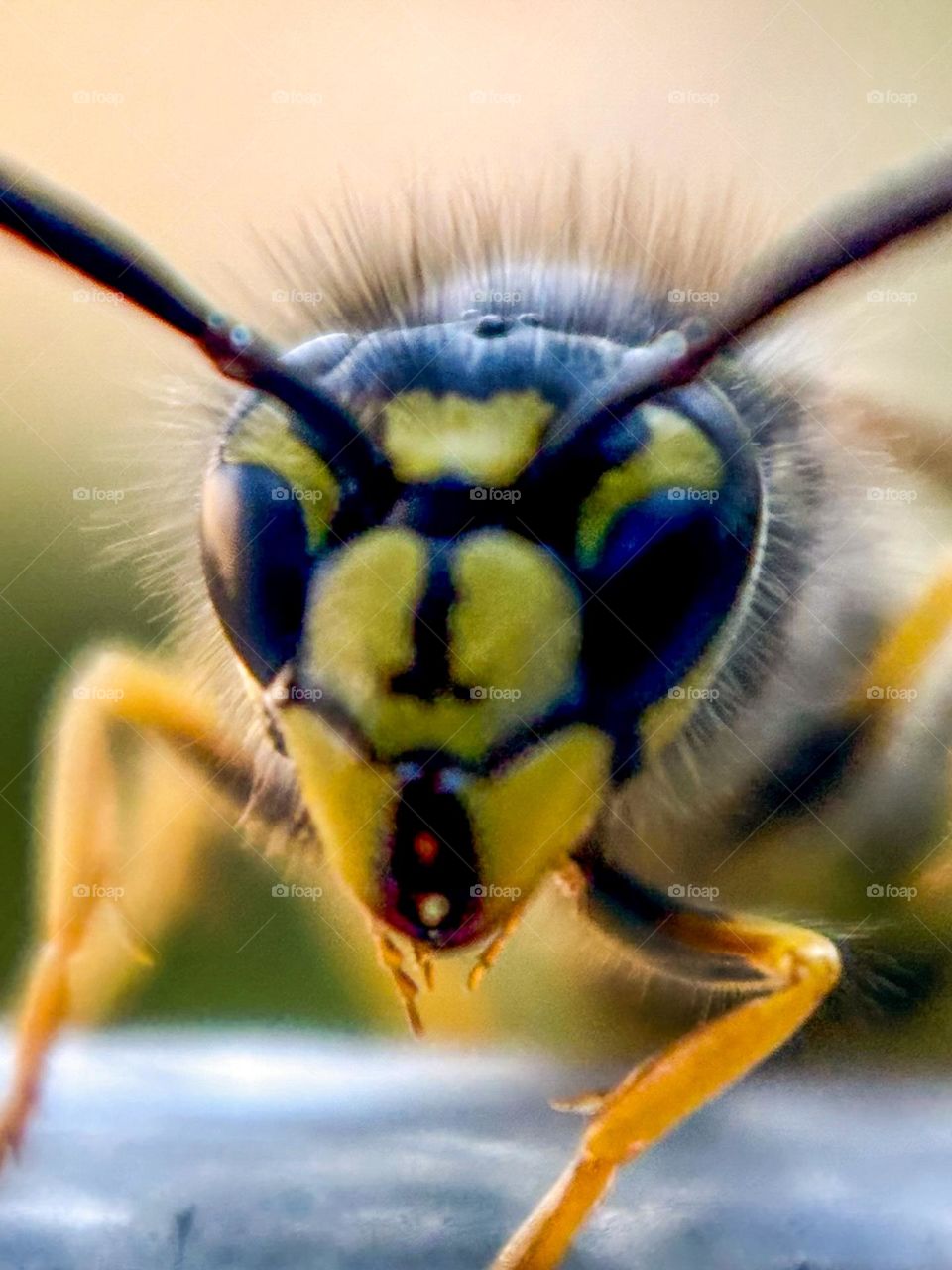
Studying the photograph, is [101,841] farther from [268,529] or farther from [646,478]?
[646,478]

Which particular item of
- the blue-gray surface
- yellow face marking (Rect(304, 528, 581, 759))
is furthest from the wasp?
the blue-gray surface

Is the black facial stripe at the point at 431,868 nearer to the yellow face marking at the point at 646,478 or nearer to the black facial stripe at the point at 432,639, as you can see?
the black facial stripe at the point at 432,639

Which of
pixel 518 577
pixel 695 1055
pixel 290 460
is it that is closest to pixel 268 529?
pixel 290 460

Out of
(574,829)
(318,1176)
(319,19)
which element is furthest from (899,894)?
(319,19)

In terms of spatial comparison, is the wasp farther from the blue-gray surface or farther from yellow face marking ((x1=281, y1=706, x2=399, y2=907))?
the blue-gray surface

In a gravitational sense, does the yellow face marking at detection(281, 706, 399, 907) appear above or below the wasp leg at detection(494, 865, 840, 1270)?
above

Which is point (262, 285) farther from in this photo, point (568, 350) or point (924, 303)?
point (924, 303)
